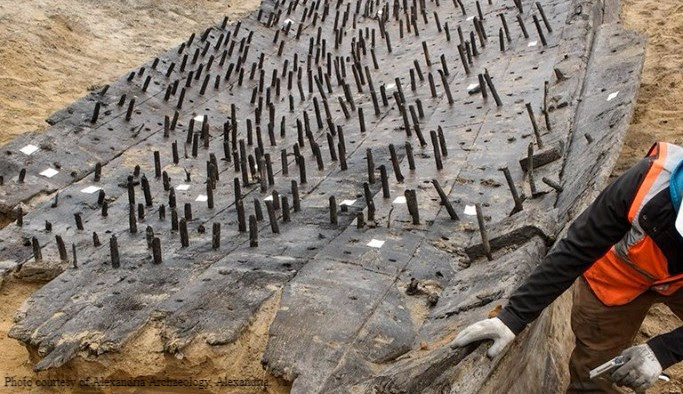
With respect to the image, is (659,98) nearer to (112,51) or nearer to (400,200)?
(400,200)

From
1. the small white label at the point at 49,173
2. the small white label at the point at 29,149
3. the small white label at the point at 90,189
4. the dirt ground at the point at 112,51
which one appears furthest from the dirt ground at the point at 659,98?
the small white label at the point at 29,149

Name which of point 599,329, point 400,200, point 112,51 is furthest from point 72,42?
point 599,329

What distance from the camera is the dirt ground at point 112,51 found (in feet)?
28.3

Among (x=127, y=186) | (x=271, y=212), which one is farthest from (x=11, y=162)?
(x=271, y=212)

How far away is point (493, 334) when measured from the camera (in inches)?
121

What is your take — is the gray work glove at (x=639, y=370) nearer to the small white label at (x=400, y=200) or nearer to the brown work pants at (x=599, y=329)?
the brown work pants at (x=599, y=329)

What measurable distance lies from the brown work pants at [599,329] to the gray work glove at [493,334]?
791 millimetres

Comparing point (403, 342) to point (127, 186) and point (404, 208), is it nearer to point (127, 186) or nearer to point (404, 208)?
point (404, 208)

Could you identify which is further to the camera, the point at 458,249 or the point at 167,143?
the point at 167,143

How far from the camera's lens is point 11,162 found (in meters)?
6.90

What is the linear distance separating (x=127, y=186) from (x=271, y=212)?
2102 mm

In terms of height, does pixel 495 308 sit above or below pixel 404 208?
above

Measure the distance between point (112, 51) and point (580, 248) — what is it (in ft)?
37.1

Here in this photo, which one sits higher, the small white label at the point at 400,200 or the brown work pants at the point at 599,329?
the brown work pants at the point at 599,329
